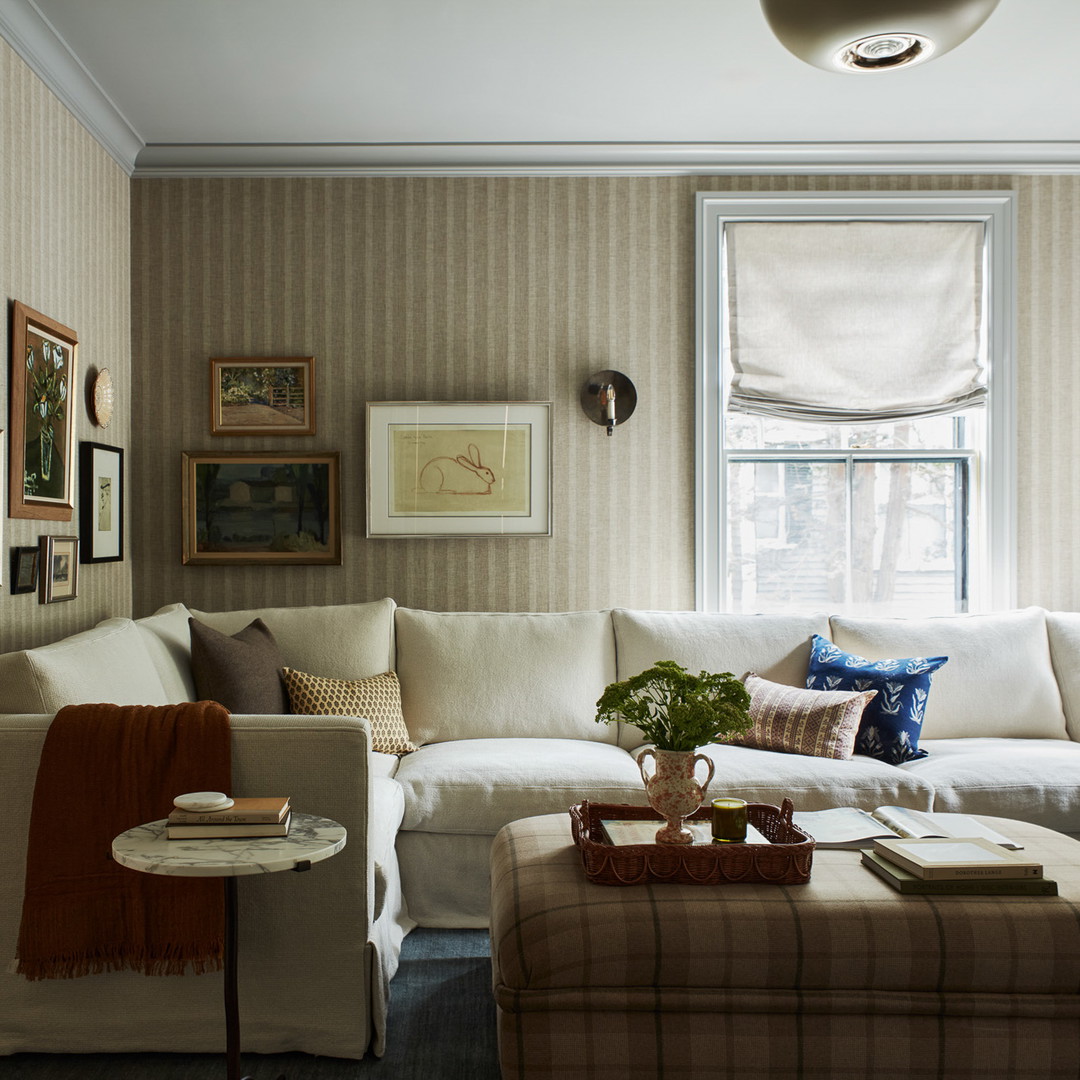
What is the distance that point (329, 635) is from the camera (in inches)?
133

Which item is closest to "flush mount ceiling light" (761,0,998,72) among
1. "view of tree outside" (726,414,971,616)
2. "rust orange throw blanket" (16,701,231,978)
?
"rust orange throw blanket" (16,701,231,978)

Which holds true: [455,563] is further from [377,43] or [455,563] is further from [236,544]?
[377,43]

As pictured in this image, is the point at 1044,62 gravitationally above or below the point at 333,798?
above

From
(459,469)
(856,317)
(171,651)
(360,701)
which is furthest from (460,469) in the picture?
(856,317)

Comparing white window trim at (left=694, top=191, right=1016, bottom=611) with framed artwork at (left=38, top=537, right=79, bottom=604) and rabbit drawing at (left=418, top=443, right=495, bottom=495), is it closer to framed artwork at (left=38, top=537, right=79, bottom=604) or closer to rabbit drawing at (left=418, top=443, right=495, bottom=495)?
rabbit drawing at (left=418, top=443, right=495, bottom=495)

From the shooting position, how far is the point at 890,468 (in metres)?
3.92

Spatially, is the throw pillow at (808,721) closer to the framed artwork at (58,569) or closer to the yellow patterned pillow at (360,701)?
the yellow patterned pillow at (360,701)

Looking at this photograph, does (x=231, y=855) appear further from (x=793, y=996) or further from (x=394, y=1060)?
(x=793, y=996)

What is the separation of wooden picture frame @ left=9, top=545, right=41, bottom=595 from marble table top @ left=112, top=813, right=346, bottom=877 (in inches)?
49.1

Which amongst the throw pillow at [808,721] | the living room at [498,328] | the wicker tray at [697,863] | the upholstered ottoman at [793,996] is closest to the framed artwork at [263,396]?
the living room at [498,328]

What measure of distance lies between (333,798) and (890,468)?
9.17 feet

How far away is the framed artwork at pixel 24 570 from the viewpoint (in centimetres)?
276

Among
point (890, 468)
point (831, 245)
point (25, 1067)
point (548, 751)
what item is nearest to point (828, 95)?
point (831, 245)

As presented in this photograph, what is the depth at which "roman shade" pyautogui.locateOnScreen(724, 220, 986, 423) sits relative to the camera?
3.84 meters
